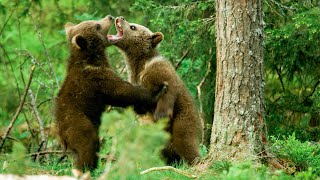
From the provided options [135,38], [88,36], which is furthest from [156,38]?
[88,36]

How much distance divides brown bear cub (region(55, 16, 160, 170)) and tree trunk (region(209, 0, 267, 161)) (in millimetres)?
1284

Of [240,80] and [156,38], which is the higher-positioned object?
[156,38]

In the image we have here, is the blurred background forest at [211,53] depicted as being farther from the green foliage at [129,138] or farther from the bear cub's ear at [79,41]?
the green foliage at [129,138]

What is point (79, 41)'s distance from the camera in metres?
8.91

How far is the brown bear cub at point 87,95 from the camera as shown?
322 inches

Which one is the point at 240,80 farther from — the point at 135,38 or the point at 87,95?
the point at 135,38

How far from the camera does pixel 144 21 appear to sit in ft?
43.6

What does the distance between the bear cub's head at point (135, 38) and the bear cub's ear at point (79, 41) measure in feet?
3.56

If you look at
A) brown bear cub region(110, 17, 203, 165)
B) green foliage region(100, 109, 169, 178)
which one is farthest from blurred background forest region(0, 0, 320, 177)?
green foliage region(100, 109, 169, 178)

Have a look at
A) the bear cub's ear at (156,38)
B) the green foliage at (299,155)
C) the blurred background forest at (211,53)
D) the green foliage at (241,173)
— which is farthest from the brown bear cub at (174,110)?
the green foliage at (241,173)

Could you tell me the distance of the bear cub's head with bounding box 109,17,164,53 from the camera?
9969mm

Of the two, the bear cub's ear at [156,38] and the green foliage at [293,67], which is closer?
the bear cub's ear at [156,38]

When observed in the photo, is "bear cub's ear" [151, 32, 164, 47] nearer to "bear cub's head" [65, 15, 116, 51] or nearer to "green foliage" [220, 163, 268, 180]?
"bear cub's head" [65, 15, 116, 51]

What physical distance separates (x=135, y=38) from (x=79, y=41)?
4.59 ft
